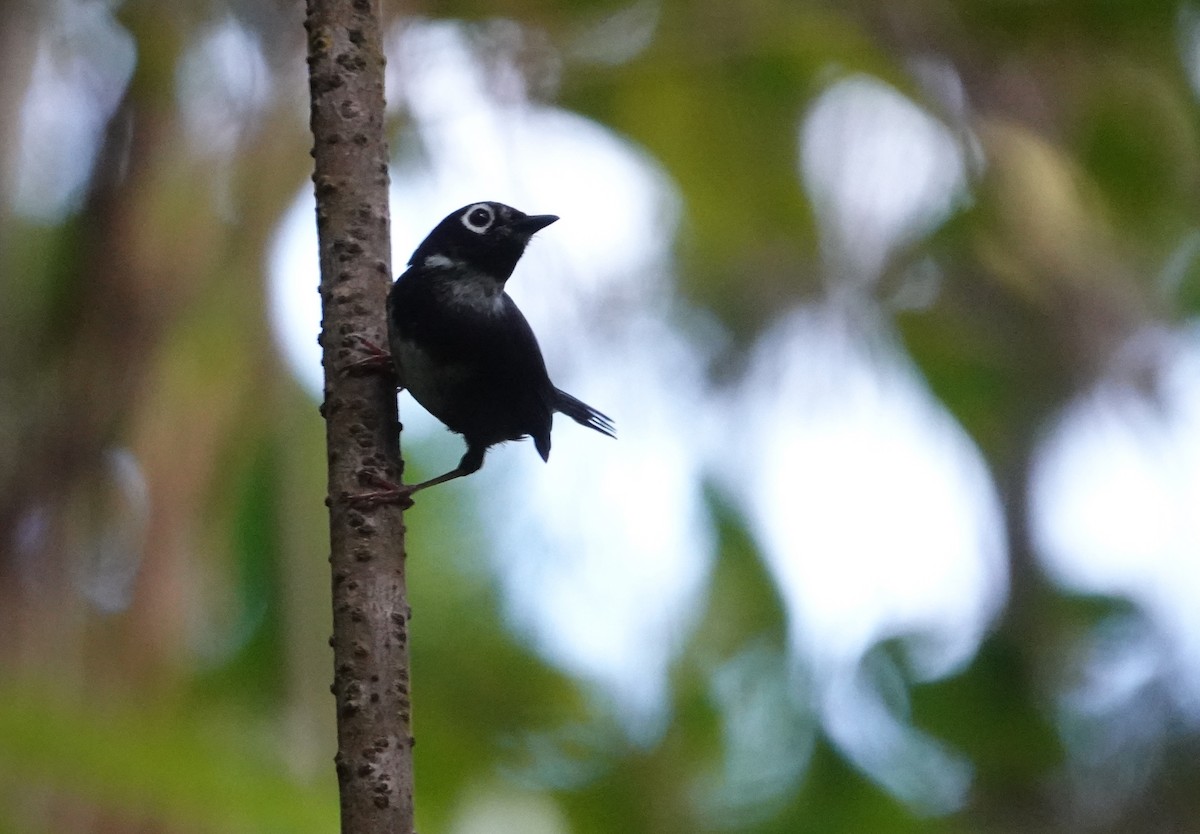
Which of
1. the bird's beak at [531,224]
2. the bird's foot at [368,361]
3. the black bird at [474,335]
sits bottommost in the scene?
the bird's foot at [368,361]

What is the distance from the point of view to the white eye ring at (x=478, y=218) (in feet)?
12.0

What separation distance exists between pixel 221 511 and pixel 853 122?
3.88 metres

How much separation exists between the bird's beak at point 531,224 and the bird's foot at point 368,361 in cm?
114

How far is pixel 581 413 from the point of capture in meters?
3.91

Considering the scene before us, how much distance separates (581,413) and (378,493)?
5.38ft

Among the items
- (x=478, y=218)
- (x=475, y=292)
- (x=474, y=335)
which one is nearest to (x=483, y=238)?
(x=478, y=218)

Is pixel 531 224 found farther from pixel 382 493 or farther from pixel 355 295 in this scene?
pixel 382 493

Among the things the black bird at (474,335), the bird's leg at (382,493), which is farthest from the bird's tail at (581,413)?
the bird's leg at (382,493)

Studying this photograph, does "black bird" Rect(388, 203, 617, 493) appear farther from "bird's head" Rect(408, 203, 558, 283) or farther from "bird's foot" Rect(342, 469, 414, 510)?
"bird's foot" Rect(342, 469, 414, 510)

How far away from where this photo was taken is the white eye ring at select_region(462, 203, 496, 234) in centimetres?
366

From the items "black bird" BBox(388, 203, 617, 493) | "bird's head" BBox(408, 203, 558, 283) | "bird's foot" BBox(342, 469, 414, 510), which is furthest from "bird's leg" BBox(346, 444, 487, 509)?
"bird's head" BBox(408, 203, 558, 283)

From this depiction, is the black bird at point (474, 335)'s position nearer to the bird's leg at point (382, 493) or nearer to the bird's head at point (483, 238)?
the bird's head at point (483, 238)

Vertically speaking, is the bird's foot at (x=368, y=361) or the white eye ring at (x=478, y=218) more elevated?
the white eye ring at (x=478, y=218)

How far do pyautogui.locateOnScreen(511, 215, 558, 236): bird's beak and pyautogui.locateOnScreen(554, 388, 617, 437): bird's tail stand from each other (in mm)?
467
